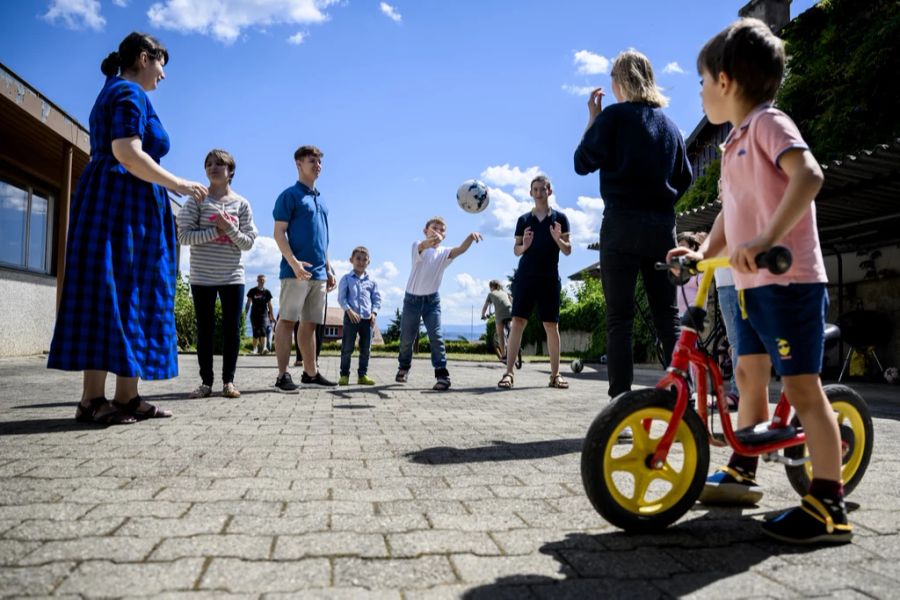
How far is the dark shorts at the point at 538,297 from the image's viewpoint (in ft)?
22.4

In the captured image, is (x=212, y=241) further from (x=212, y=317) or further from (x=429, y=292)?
(x=429, y=292)

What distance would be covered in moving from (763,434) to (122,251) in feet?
10.7

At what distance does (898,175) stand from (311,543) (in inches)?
322

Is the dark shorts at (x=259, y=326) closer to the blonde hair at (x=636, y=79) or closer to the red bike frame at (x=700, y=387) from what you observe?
the blonde hair at (x=636, y=79)

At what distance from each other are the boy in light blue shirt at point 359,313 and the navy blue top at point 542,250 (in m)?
1.92

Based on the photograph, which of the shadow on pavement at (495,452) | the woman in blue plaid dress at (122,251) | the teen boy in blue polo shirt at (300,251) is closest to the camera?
the shadow on pavement at (495,452)

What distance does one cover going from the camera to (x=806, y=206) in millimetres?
1860

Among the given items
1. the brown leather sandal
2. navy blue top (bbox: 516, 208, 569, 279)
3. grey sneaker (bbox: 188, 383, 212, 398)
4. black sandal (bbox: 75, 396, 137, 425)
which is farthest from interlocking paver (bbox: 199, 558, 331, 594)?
the brown leather sandal

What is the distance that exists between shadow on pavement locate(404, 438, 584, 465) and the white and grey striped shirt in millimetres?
2709

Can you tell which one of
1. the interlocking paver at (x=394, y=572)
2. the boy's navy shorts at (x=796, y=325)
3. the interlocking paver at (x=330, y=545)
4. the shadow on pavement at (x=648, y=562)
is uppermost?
the boy's navy shorts at (x=796, y=325)

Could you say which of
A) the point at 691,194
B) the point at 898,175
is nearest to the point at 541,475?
the point at 898,175

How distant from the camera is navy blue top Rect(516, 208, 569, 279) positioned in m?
6.77

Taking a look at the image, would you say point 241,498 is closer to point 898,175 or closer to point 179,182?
point 179,182

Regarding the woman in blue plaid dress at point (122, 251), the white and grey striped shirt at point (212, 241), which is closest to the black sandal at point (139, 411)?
the woman in blue plaid dress at point (122, 251)
